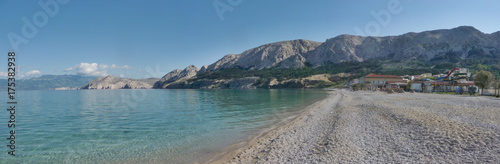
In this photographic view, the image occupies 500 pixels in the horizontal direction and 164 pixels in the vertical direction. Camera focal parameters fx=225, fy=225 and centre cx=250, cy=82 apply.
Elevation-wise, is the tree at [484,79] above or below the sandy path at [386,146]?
above

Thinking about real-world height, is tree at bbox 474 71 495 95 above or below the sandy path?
above

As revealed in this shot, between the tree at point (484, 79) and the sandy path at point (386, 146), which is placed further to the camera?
the tree at point (484, 79)

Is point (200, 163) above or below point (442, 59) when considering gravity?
below

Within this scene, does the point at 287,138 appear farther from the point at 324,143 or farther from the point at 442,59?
the point at 442,59

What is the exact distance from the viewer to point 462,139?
371 inches

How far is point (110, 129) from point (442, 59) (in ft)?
739

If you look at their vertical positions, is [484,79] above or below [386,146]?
above

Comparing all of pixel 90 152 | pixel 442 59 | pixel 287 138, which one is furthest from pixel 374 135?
pixel 442 59

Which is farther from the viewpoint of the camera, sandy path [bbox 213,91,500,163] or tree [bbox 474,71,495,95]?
tree [bbox 474,71,495,95]

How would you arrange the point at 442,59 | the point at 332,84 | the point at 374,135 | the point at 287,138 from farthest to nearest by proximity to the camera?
the point at 442,59, the point at 332,84, the point at 287,138, the point at 374,135

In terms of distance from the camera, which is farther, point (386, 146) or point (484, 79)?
point (484, 79)

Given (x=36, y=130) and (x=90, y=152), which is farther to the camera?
(x=36, y=130)

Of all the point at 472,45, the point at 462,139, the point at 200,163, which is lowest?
the point at 200,163

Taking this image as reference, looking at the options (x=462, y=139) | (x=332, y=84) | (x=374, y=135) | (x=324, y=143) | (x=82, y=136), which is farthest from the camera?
(x=332, y=84)
